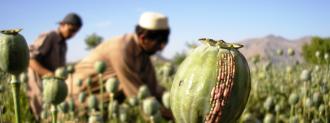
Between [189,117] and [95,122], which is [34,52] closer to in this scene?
[95,122]

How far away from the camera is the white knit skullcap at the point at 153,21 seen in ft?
12.3

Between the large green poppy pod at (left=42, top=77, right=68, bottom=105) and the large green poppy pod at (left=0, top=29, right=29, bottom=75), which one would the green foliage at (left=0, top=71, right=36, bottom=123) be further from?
the large green poppy pod at (left=0, top=29, right=29, bottom=75)

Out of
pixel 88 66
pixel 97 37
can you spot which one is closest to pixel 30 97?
pixel 88 66

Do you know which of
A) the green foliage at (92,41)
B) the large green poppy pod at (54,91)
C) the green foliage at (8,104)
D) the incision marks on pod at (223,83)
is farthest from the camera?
the green foliage at (92,41)

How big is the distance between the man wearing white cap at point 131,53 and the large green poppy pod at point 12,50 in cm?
250

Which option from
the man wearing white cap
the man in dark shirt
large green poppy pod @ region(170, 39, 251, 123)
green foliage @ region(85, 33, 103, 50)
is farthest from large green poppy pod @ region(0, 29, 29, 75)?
green foliage @ region(85, 33, 103, 50)

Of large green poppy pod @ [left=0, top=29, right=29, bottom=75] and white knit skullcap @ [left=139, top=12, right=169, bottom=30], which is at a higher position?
large green poppy pod @ [left=0, top=29, right=29, bottom=75]

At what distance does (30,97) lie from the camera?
14.1ft

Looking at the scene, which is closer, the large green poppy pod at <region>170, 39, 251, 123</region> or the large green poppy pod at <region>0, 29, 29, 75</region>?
the large green poppy pod at <region>170, 39, 251, 123</region>

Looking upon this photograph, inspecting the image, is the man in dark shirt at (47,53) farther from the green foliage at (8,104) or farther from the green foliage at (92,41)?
the green foliage at (92,41)

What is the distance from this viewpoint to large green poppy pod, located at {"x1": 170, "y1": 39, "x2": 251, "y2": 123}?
2.22 feet

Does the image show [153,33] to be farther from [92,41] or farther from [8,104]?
[92,41]

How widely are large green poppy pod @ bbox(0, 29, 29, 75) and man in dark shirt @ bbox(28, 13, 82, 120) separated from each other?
2.99m

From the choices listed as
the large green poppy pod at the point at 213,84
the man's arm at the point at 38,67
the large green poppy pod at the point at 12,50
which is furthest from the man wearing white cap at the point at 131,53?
the large green poppy pod at the point at 213,84
